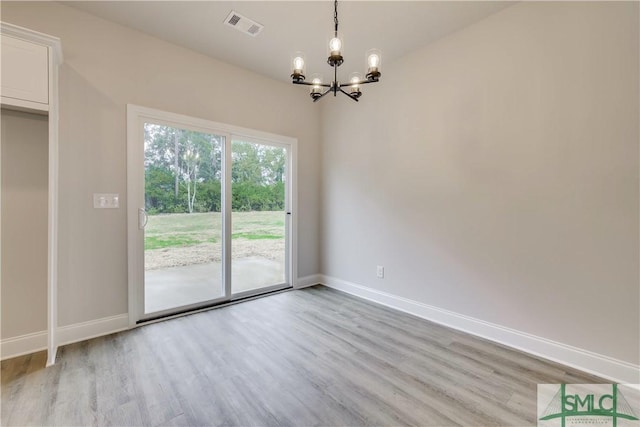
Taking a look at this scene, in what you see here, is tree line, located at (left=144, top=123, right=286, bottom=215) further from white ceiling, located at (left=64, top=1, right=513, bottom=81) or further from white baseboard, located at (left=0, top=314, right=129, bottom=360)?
white baseboard, located at (left=0, top=314, right=129, bottom=360)

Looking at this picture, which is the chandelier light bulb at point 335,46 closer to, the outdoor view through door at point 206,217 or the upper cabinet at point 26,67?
the outdoor view through door at point 206,217

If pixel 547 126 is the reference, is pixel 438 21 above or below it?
above

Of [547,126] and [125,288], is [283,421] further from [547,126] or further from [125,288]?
[547,126]

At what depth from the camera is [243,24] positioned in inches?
102

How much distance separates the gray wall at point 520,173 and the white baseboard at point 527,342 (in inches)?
2.2

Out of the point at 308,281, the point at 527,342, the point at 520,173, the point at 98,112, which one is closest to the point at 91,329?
the point at 98,112

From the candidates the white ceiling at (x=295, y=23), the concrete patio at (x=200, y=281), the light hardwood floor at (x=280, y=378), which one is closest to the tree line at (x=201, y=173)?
the concrete patio at (x=200, y=281)

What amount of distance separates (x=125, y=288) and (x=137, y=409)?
1401mm

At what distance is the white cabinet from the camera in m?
1.89

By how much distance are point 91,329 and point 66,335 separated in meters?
0.17

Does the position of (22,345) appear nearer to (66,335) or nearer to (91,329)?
(66,335)

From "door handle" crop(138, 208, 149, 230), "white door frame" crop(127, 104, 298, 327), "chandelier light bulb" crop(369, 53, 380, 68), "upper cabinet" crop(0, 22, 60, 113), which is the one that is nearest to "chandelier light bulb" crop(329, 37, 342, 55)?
"chandelier light bulb" crop(369, 53, 380, 68)

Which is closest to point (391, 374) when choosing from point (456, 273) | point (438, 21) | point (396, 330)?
point (396, 330)

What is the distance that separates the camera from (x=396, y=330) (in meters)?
2.68
